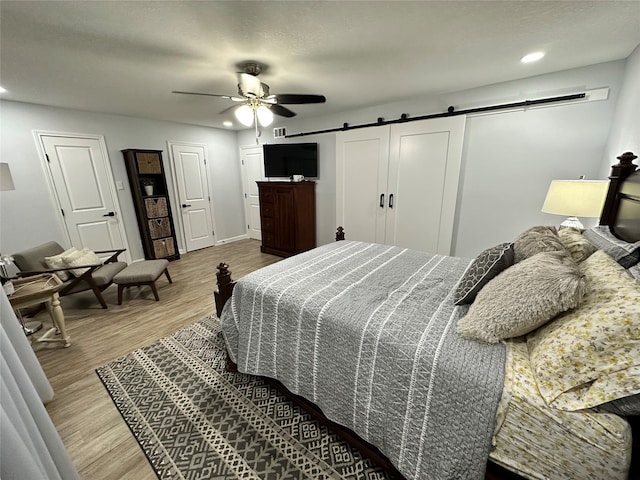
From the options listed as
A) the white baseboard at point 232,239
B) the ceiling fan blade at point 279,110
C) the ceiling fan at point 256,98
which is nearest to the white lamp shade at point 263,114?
the ceiling fan at point 256,98

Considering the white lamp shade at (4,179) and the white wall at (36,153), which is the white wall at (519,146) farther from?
the white lamp shade at (4,179)

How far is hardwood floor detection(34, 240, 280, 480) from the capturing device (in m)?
1.35

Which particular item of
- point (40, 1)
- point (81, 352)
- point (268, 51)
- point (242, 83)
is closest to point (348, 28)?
point (268, 51)

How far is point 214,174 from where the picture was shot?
5.19 metres

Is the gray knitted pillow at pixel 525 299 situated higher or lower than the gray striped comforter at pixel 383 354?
higher

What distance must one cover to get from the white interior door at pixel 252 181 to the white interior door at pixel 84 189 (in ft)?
7.79

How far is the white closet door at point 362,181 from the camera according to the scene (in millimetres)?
3578

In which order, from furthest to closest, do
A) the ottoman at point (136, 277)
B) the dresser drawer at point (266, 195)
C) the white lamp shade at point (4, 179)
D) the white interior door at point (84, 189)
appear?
1. the dresser drawer at point (266, 195)
2. the white interior door at point (84, 189)
3. the ottoman at point (136, 277)
4. the white lamp shade at point (4, 179)

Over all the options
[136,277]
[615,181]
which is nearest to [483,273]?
[615,181]

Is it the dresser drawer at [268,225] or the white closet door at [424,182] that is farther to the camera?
the dresser drawer at [268,225]

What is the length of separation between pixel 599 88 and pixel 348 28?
249 cm

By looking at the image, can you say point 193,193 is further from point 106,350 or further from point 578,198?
point 578,198

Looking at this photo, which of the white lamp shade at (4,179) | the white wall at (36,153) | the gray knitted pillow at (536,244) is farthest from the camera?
the white wall at (36,153)

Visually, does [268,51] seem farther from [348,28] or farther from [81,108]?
[81,108]
